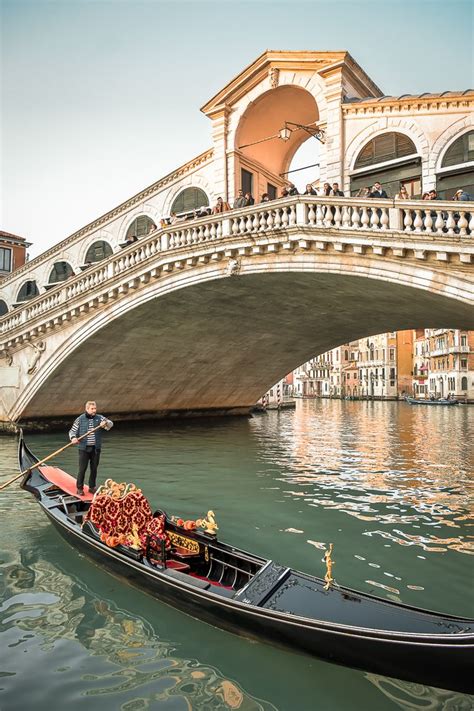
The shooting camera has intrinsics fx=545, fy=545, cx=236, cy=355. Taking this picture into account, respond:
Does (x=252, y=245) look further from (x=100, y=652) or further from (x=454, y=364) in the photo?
(x=454, y=364)

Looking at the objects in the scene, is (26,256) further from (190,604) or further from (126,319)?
(190,604)

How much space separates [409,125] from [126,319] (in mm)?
7883

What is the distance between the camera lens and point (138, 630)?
12.4ft

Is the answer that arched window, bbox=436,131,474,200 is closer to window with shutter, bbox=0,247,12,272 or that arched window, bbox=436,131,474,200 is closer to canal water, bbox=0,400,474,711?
canal water, bbox=0,400,474,711

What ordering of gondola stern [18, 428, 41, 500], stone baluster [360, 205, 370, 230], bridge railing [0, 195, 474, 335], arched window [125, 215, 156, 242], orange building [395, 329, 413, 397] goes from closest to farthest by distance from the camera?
gondola stern [18, 428, 41, 500] → bridge railing [0, 195, 474, 335] → stone baluster [360, 205, 370, 230] → arched window [125, 215, 156, 242] → orange building [395, 329, 413, 397]

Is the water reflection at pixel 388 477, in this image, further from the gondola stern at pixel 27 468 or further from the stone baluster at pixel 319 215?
the stone baluster at pixel 319 215

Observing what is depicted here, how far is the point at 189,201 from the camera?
50.8 ft

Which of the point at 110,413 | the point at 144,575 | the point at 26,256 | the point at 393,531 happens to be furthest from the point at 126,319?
the point at 26,256

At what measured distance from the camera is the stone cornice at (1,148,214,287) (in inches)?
597

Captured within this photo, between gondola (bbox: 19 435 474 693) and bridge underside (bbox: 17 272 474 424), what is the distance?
6.75m

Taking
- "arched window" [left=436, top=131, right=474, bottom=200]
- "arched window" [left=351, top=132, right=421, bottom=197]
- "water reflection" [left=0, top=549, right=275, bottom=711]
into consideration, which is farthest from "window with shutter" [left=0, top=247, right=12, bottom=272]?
"water reflection" [left=0, top=549, right=275, bottom=711]

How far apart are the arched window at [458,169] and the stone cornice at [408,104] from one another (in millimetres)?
659

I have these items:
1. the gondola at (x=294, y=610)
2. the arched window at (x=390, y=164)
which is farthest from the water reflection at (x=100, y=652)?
the arched window at (x=390, y=164)

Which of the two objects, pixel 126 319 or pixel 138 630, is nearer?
pixel 138 630
